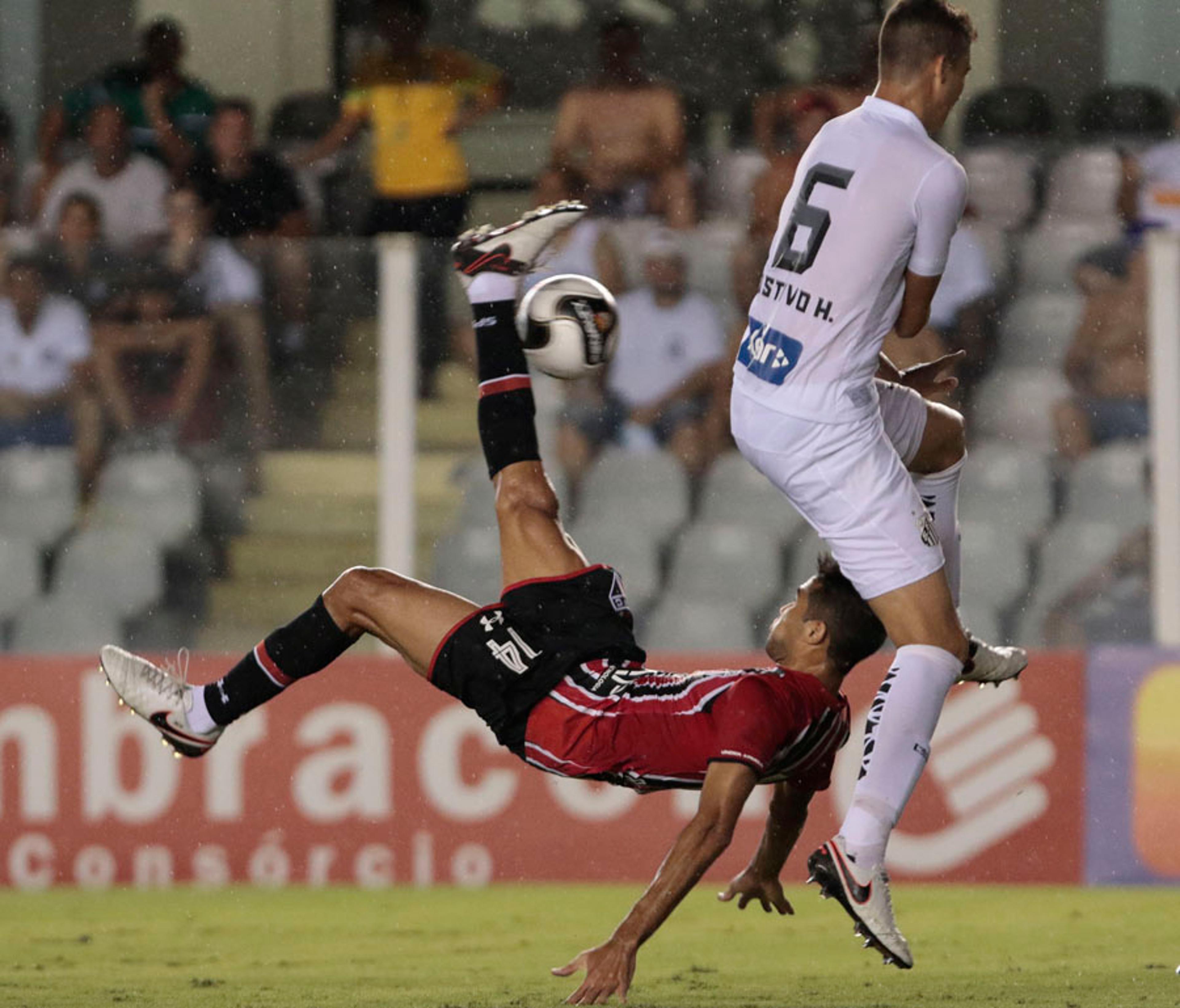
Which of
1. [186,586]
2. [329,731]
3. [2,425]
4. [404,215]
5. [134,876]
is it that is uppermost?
[404,215]

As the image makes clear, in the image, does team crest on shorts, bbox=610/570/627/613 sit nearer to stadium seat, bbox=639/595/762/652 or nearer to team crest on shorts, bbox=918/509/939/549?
team crest on shorts, bbox=918/509/939/549

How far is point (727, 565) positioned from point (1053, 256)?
71.2 inches

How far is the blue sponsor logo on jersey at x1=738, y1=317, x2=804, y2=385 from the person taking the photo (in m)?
5.20

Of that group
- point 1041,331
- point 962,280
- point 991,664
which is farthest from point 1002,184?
point 991,664

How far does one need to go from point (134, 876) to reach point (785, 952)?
9.49 ft

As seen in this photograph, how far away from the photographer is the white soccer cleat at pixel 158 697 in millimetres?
5820

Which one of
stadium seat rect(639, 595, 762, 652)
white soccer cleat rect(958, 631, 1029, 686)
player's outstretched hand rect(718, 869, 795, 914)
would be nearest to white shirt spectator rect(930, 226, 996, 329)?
stadium seat rect(639, 595, 762, 652)

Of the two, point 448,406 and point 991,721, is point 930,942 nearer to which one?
point 991,721

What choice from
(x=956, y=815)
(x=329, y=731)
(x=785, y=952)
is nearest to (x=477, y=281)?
(x=785, y=952)

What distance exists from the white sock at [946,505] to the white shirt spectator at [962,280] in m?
→ 2.91

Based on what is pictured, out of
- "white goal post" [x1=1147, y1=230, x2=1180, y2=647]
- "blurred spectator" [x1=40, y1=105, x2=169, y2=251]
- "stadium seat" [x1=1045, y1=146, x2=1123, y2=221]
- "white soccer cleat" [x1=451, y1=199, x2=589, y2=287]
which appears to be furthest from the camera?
"stadium seat" [x1=1045, y1=146, x2=1123, y2=221]

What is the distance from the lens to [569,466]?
8.34 meters

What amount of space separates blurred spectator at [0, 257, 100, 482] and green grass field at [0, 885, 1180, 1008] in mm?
1809

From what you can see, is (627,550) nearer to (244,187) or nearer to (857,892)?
(244,187)
